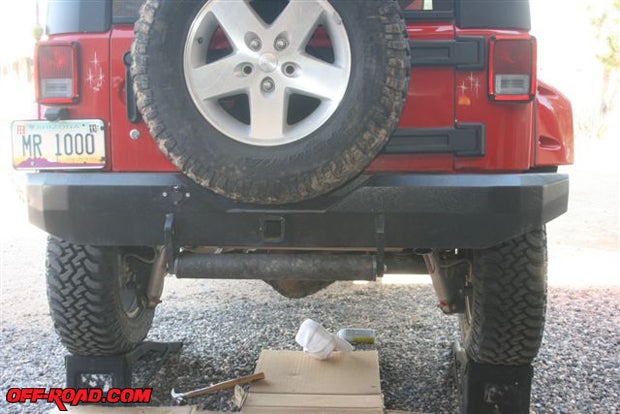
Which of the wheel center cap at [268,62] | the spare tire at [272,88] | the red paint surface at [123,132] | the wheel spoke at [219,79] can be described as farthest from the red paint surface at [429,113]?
the wheel center cap at [268,62]

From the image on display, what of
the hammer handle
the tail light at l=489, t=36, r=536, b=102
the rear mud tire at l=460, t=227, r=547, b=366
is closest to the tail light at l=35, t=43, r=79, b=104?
the hammer handle

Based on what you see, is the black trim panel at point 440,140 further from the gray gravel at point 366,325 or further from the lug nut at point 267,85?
the gray gravel at point 366,325

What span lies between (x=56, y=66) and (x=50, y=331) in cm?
212

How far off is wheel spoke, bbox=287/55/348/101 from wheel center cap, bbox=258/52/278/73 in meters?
0.07

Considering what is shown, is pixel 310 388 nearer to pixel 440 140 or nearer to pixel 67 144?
pixel 440 140

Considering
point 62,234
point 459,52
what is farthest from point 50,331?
point 459,52

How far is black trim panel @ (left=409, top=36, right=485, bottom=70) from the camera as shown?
2186 millimetres

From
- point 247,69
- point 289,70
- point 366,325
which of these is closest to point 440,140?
point 289,70

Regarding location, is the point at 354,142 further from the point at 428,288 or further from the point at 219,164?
the point at 428,288

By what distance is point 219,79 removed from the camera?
198cm

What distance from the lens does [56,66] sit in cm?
232

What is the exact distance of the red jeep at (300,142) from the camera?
6.41ft

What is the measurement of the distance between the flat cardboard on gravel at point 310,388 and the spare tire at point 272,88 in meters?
1.02

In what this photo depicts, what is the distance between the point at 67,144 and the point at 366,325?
2.26 m
